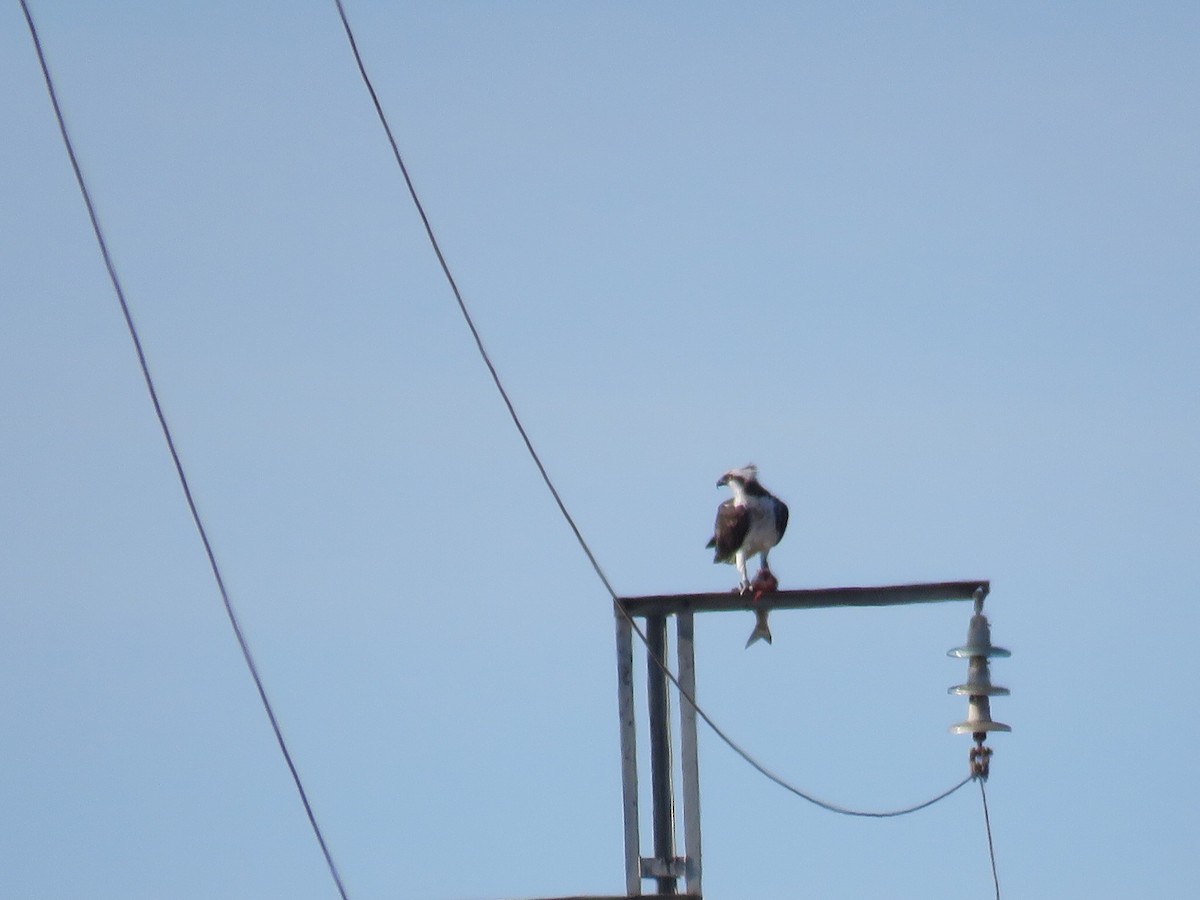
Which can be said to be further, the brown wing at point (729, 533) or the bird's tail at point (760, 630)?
the brown wing at point (729, 533)

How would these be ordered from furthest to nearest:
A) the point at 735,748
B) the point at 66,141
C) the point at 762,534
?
the point at 762,534 → the point at 735,748 → the point at 66,141

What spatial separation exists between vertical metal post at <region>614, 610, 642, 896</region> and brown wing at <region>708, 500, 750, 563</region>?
3078 mm

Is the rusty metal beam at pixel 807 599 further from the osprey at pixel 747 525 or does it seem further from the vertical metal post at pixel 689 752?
the osprey at pixel 747 525

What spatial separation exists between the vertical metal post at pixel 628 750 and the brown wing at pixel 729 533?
10.1ft

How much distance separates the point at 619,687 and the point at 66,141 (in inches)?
158

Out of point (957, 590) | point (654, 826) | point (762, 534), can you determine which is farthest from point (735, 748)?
point (762, 534)

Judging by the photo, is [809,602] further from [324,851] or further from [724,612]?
[324,851]

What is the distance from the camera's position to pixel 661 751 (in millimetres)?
12938

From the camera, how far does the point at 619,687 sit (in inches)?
516

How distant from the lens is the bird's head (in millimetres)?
16891

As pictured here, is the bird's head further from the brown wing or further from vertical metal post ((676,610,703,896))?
vertical metal post ((676,610,703,896))

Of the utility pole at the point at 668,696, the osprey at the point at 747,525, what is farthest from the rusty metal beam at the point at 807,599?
the osprey at the point at 747,525

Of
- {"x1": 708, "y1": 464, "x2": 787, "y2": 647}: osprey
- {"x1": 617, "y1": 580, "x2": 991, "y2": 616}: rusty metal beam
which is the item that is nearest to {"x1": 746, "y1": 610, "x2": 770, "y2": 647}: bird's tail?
{"x1": 617, "y1": 580, "x2": 991, "y2": 616}: rusty metal beam

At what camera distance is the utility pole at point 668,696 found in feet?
41.8
